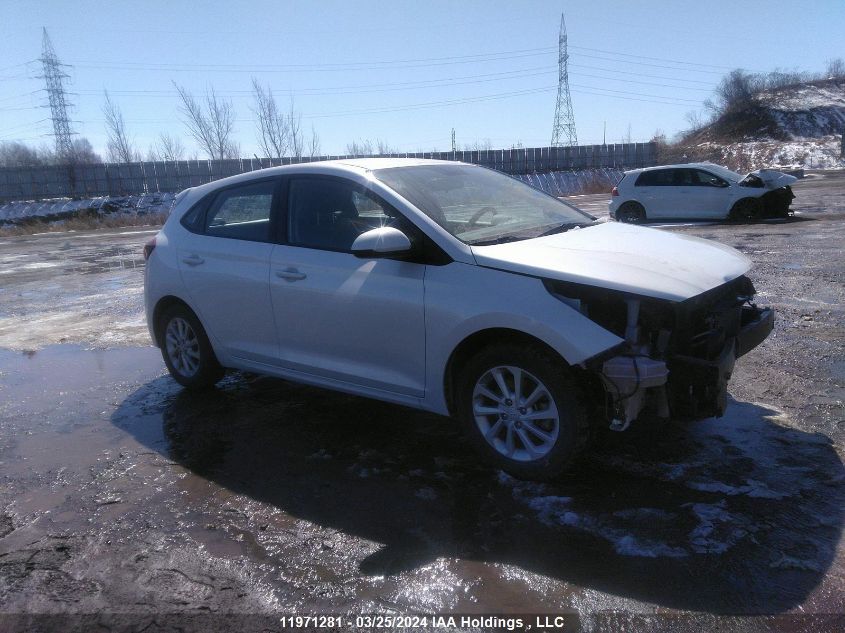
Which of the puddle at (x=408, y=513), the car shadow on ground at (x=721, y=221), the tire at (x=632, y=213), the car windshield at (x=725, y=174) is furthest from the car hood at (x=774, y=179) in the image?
the puddle at (x=408, y=513)

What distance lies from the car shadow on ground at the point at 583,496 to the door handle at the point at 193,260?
3.89 feet

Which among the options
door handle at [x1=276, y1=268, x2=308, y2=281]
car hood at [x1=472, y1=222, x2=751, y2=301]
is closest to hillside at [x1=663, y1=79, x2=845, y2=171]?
car hood at [x1=472, y1=222, x2=751, y2=301]

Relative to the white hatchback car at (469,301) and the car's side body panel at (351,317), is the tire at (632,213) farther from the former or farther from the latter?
the car's side body panel at (351,317)

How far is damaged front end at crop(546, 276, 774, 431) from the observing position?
332 cm

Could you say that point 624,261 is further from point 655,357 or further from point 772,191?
point 772,191

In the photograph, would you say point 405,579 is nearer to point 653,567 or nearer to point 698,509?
point 653,567

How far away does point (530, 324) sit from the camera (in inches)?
136

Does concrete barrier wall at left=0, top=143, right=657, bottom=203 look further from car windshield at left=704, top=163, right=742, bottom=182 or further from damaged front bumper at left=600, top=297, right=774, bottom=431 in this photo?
damaged front bumper at left=600, top=297, right=774, bottom=431

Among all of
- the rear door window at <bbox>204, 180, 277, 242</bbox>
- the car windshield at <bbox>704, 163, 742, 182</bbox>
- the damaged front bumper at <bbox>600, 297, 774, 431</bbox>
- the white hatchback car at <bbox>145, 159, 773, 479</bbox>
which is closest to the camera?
the damaged front bumper at <bbox>600, 297, 774, 431</bbox>

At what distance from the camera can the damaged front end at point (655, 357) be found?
10.9ft

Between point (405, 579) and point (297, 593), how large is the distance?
458mm

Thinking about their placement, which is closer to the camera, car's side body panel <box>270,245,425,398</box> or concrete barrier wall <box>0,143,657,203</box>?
car's side body panel <box>270,245,425,398</box>

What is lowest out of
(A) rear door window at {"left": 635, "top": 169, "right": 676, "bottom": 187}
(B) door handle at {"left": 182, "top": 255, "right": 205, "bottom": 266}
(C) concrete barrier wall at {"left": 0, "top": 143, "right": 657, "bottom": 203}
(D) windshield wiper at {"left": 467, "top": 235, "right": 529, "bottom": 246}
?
(B) door handle at {"left": 182, "top": 255, "right": 205, "bottom": 266}

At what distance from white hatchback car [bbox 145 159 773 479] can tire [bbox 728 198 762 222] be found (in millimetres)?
12070
